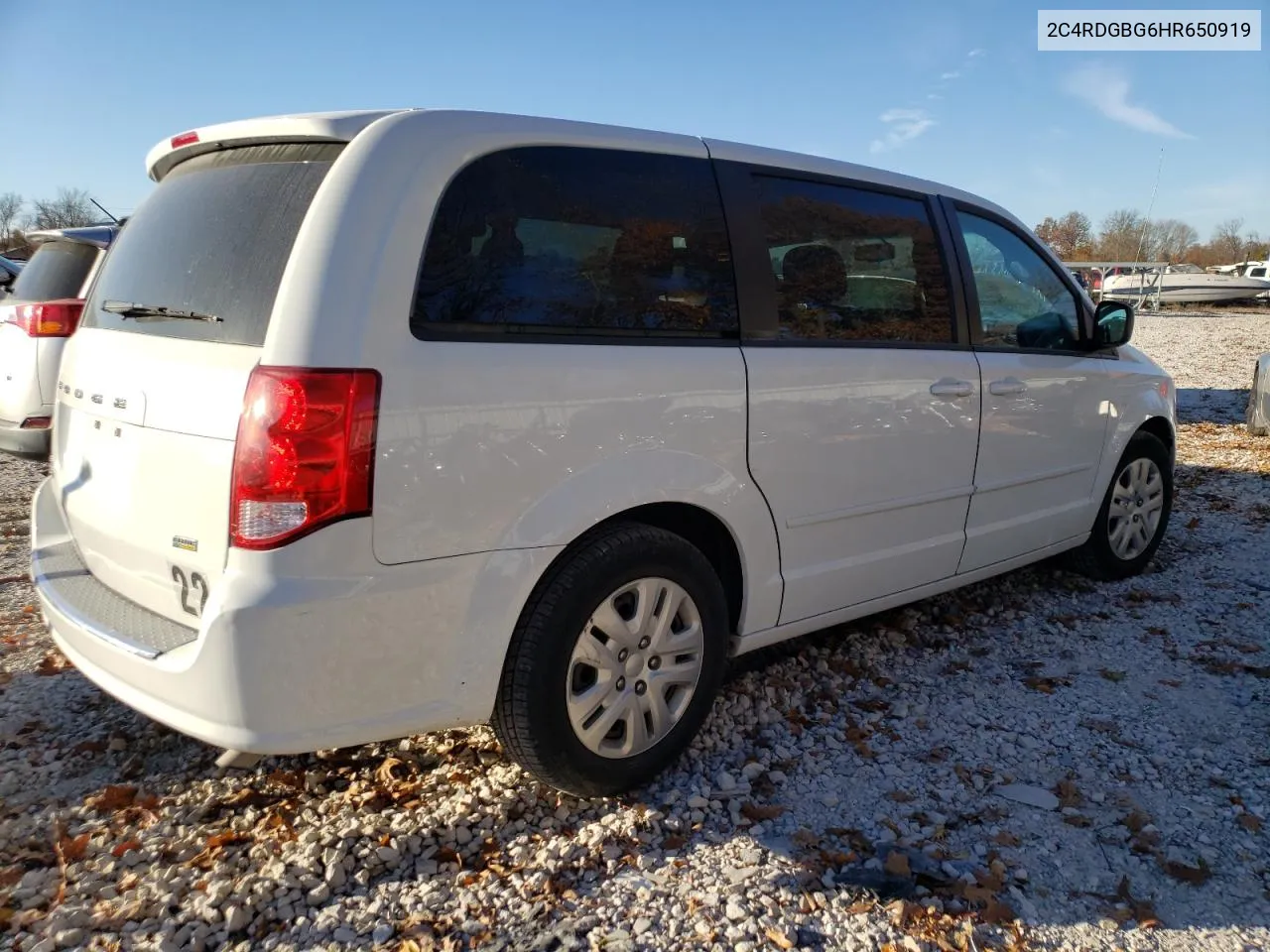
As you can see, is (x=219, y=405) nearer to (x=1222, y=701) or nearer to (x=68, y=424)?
(x=68, y=424)

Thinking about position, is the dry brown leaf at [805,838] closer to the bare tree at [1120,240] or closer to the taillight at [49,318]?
the taillight at [49,318]

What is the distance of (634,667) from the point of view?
2738mm

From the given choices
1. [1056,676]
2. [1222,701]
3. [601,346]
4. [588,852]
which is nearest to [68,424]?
[601,346]

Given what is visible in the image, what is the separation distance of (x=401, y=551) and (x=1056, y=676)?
2.82m

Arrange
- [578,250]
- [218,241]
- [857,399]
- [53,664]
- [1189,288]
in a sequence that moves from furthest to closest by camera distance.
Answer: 1. [1189,288]
2. [53,664]
3. [857,399]
4. [578,250]
5. [218,241]

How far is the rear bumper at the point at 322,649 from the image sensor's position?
6.91ft

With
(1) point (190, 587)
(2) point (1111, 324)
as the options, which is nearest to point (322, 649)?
(1) point (190, 587)

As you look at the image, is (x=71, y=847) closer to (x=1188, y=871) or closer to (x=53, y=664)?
(x=53, y=664)

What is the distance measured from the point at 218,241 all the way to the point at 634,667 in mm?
1652

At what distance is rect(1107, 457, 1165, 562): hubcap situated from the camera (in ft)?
15.8

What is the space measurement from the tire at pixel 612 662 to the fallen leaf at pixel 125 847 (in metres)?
1.03

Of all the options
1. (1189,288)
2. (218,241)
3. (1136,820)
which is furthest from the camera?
(1189,288)

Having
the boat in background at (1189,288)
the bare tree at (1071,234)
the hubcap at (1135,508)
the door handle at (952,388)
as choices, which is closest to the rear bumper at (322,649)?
the door handle at (952,388)

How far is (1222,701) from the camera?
351cm
